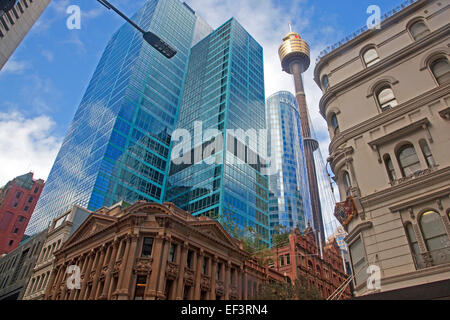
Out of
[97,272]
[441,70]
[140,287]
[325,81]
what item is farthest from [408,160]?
[97,272]

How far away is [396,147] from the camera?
18.4 m

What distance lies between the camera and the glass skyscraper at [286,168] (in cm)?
13550

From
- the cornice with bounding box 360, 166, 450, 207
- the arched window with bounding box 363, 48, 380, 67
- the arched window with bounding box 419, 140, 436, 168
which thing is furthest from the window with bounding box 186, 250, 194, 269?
the arched window with bounding box 363, 48, 380, 67

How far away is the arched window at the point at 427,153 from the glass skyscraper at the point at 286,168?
104m

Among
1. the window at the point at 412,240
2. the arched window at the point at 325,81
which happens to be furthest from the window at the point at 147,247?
the window at the point at 412,240

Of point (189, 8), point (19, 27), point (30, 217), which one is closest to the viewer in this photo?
point (19, 27)

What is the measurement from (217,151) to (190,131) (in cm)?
1872

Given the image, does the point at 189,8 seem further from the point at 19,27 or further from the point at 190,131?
the point at 19,27

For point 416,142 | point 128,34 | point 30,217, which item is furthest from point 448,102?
point 128,34

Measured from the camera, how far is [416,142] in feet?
57.8

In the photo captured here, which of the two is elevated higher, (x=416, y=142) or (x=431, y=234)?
Answer: (x=416, y=142)

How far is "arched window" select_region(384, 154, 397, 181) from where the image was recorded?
18.1 m

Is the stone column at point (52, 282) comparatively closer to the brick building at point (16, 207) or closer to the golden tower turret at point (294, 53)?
the brick building at point (16, 207)

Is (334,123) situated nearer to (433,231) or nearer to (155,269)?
(433,231)
